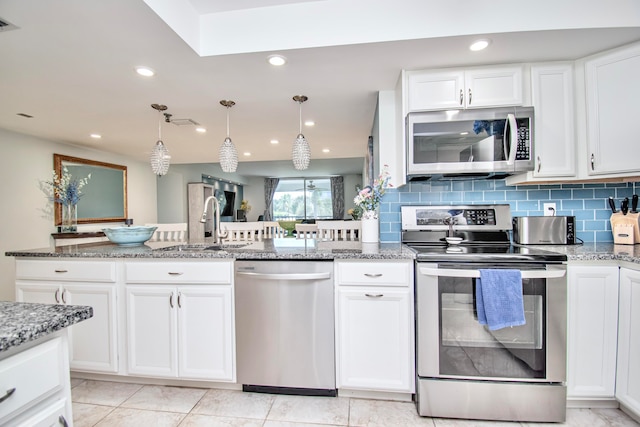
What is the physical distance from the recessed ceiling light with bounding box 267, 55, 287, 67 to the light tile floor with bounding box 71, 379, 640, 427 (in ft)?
7.05

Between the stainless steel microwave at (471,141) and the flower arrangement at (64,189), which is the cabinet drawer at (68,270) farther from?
the flower arrangement at (64,189)

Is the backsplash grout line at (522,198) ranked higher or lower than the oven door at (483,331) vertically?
higher

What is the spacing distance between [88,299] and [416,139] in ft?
8.01

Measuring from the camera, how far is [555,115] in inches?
80.4

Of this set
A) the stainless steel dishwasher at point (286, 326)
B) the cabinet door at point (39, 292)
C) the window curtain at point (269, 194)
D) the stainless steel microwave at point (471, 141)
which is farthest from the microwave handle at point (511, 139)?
the window curtain at point (269, 194)

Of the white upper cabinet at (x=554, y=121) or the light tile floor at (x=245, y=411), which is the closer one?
the light tile floor at (x=245, y=411)

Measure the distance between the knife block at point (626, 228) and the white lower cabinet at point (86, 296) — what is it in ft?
11.1

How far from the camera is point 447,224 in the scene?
2.30 m

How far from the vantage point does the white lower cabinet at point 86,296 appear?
204 centimetres

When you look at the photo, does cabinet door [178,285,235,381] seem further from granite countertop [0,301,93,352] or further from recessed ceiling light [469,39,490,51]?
recessed ceiling light [469,39,490,51]

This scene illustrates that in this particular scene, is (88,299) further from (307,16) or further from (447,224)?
(447,224)

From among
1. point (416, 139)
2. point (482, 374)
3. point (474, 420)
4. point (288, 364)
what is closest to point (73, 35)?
point (416, 139)

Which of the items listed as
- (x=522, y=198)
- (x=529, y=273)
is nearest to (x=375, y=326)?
(x=529, y=273)

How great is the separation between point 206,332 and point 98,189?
4.03 meters
